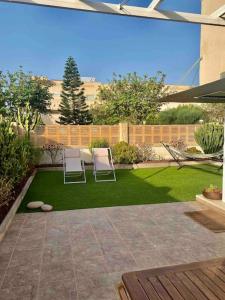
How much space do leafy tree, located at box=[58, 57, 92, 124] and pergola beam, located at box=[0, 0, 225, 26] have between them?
23.7 m

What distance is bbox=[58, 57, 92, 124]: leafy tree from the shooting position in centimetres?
2659

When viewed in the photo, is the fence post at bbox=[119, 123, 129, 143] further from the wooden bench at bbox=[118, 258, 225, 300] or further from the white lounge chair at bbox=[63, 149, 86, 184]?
the wooden bench at bbox=[118, 258, 225, 300]

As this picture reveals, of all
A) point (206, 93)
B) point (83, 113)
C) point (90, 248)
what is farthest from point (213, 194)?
point (83, 113)

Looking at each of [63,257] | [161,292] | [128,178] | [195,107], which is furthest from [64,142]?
[195,107]

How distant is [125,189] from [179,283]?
4901 millimetres

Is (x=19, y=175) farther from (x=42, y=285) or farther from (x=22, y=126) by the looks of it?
(x=22, y=126)

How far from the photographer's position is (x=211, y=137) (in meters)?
11.2

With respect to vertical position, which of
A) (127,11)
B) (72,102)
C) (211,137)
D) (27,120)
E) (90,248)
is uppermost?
(72,102)

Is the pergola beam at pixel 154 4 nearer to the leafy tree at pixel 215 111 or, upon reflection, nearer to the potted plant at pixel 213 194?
the potted plant at pixel 213 194

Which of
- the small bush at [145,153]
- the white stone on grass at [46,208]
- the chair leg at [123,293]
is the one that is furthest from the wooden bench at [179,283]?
the small bush at [145,153]

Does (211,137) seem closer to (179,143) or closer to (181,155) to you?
(179,143)

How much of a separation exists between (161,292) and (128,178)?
643 centimetres

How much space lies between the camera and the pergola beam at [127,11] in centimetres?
286

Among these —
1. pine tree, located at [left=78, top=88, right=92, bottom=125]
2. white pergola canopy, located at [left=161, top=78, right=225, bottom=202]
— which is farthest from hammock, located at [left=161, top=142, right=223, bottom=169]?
pine tree, located at [left=78, top=88, right=92, bottom=125]
